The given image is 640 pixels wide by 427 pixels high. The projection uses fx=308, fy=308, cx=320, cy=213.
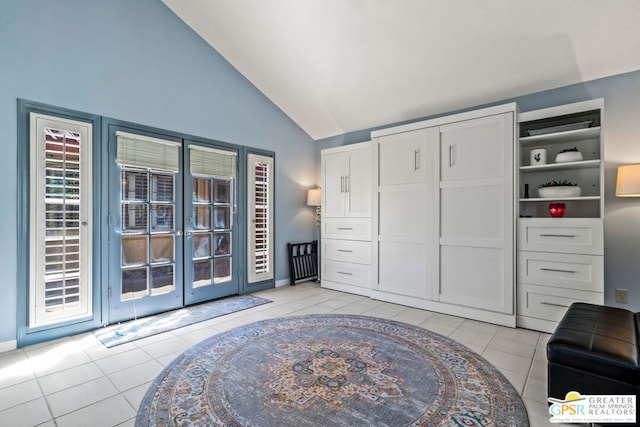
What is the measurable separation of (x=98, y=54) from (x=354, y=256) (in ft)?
12.2

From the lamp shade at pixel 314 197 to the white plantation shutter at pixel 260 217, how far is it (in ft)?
2.25

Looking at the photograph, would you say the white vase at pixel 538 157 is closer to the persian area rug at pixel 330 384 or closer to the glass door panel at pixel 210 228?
the persian area rug at pixel 330 384

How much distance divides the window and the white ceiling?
1.94 metres

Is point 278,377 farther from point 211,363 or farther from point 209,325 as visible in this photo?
point 209,325

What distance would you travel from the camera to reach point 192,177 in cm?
377

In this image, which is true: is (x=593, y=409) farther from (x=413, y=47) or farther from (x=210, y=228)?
(x=210, y=228)

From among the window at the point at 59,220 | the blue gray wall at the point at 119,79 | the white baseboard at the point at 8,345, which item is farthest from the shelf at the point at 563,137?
the white baseboard at the point at 8,345

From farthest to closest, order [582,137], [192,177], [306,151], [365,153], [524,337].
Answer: [306,151] < [365,153] < [192,177] < [582,137] < [524,337]

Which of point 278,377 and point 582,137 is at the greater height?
point 582,137

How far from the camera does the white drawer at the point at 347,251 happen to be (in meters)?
4.30

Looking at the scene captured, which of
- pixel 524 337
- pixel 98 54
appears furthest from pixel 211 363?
pixel 98 54

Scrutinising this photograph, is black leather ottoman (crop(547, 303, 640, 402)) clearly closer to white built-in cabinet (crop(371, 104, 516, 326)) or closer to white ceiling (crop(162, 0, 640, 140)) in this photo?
white built-in cabinet (crop(371, 104, 516, 326))

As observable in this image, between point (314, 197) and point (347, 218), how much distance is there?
780 millimetres

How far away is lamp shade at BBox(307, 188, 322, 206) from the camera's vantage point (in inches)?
195
